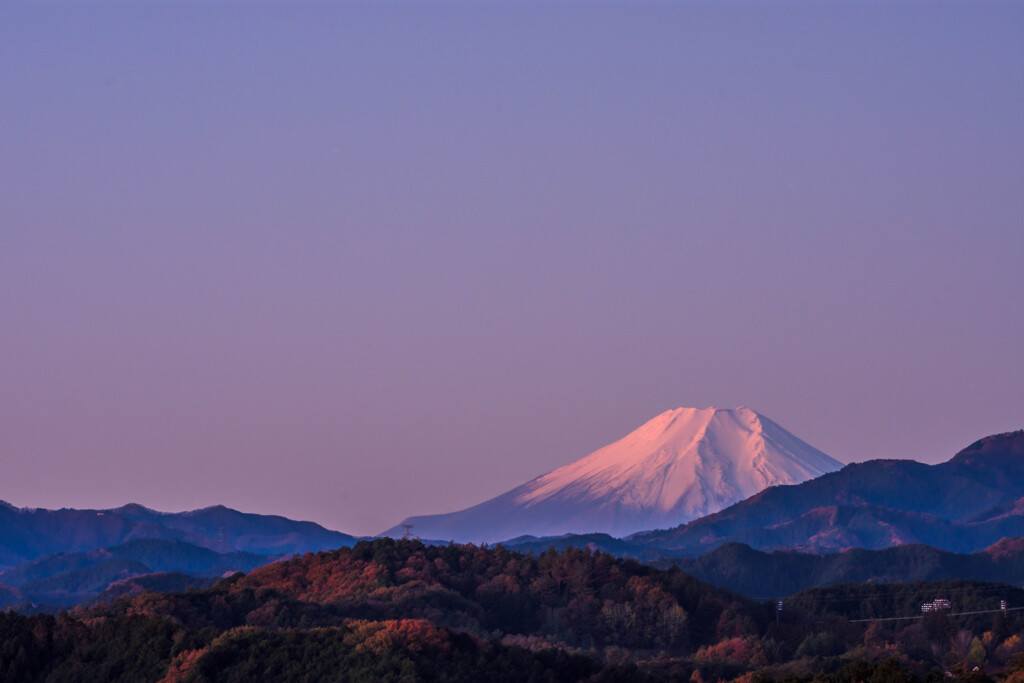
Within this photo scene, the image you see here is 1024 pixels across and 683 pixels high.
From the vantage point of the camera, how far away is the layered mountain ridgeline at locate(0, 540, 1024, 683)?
4859 cm

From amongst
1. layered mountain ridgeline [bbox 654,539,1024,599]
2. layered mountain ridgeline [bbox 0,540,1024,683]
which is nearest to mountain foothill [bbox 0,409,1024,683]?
layered mountain ridgeline [bbox 0,540,1024,683]

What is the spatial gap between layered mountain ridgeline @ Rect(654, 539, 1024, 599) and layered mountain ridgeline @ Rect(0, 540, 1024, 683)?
64.9 metres

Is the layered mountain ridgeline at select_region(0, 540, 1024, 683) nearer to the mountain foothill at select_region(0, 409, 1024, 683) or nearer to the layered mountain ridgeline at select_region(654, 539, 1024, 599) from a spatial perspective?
the mountain foothill at select_region(0, 409, 1024, 683)

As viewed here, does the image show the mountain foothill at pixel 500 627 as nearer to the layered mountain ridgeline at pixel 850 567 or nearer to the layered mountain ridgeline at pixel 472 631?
the layered mountain ridgeline at pixel 472 631

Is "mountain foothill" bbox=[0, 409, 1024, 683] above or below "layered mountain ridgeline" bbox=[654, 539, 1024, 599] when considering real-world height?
below

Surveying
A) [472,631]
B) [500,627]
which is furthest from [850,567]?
[472,631]

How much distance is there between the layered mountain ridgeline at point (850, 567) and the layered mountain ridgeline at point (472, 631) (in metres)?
64.9

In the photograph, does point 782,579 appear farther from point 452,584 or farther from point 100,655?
point 100,655

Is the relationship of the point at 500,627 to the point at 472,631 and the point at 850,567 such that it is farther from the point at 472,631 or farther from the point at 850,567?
the point at 850,567

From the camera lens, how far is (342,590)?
9194 centimetres

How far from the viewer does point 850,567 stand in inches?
7219

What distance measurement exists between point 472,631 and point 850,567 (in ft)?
386

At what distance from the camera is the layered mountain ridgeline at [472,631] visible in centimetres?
4859

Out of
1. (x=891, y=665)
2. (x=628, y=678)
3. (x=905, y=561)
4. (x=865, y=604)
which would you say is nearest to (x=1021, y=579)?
(x=905, y=561)
